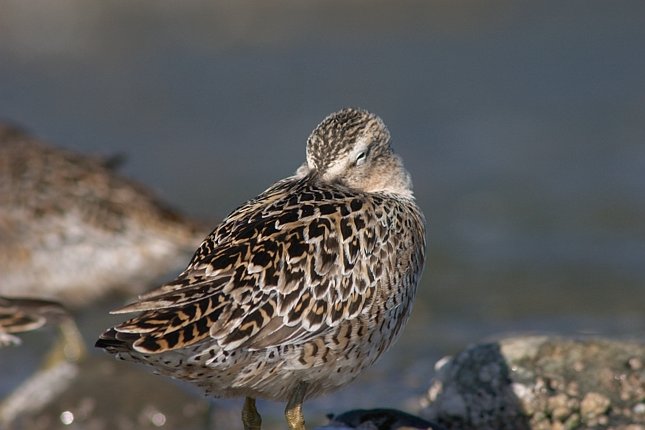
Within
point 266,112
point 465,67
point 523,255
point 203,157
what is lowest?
point 523,255

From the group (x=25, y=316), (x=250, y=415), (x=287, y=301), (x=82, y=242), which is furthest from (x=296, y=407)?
(x=82, y=242)

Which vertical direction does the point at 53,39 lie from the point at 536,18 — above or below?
below

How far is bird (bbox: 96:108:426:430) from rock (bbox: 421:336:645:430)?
581mm

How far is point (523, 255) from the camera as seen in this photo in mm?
11469

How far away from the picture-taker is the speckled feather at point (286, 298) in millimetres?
4992

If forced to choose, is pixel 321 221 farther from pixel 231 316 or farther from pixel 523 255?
pixel 523 255

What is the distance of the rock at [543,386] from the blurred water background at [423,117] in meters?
1.85

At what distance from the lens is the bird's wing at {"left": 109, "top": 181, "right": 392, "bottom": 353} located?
196 inches

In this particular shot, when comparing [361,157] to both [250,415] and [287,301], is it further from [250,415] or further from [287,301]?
[250,415]

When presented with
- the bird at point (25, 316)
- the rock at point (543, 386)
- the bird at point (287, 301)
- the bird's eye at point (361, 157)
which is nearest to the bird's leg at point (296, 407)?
the bird at point (287, 301)

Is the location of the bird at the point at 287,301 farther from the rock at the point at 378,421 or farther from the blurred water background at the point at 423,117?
the blurred water background at the point at 423,117

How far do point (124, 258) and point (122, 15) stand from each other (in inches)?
400

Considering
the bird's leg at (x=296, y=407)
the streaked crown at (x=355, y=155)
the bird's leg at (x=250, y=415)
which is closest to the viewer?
the bird's leg at (x=296, y=407)

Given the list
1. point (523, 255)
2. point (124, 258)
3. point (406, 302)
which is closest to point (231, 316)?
point (406, 302)
